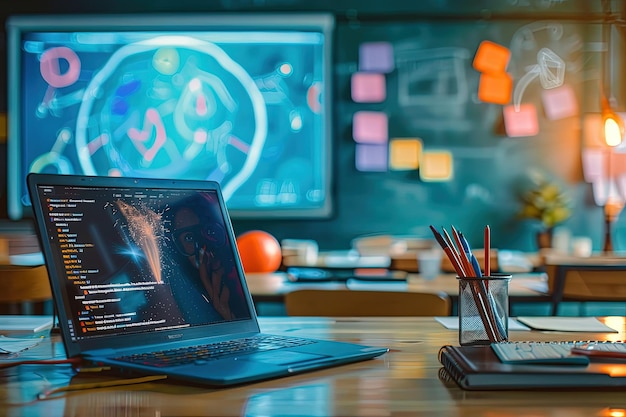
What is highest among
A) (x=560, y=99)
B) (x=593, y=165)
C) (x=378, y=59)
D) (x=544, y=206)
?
(x=378, y=59)

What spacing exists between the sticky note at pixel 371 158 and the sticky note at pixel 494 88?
24.5 inches

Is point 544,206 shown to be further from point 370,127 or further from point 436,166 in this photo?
point 370,127

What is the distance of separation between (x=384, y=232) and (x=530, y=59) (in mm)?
1263

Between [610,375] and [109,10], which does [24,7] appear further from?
[610,375]

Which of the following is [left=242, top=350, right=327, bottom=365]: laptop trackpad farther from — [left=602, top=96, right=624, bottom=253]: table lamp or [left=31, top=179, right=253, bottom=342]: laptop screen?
[left=602, top=96, right=624, bottom=253]: table lamp

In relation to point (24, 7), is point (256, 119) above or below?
below

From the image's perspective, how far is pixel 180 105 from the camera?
14.4 feet

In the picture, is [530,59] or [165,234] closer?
[165,234]

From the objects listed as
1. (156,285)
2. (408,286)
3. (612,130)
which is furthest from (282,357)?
(612,130)

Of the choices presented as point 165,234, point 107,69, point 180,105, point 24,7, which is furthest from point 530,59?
point 165,234

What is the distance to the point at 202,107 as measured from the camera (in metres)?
4.39

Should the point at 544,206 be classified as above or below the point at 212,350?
above

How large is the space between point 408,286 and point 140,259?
4.52ft

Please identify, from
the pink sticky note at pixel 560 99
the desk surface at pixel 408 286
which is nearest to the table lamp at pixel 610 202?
the pink sticky note at pixel 560 99
